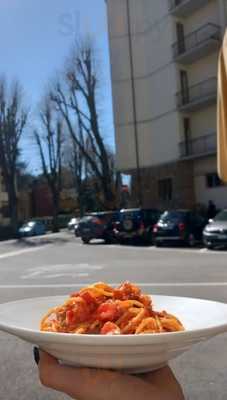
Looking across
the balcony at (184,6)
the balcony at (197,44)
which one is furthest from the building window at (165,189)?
the balcony at (184,6)

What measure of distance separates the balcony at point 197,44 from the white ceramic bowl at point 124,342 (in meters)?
30.6

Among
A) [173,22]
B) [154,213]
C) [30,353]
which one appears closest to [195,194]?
[154,213]

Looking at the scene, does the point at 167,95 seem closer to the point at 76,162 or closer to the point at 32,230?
the point at 32,230

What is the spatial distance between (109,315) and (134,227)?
74.5 ft

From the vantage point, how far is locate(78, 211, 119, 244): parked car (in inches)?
1003

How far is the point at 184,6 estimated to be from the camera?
32094 mm

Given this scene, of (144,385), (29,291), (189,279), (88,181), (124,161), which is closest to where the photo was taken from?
(144,385)

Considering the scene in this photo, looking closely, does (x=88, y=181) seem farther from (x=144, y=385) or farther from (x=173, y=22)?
(x=144, y=385)

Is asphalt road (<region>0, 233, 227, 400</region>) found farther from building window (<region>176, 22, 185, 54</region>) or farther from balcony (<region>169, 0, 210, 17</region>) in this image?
balcony (<region>169, 0, 210, 17</region>)

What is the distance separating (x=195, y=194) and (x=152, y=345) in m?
31.8

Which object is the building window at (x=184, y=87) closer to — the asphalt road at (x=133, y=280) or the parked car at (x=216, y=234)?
the parked car at (x=216, y=234)

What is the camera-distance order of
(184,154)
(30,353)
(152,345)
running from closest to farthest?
(152,345), (30,353), (184,154)

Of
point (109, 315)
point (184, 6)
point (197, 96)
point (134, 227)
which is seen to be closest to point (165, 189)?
point (197, 96)

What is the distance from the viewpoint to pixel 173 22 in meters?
33.2
